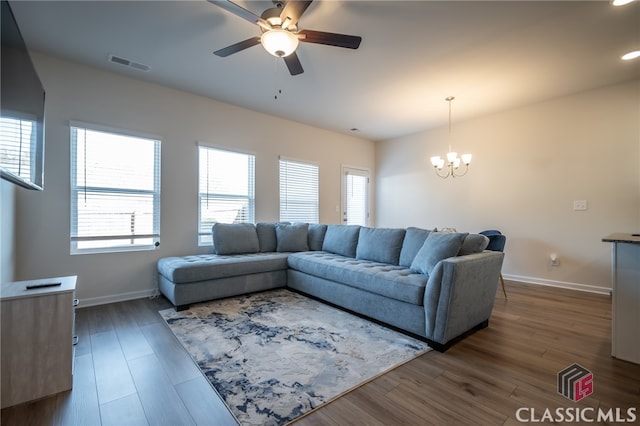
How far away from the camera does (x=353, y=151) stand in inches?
247

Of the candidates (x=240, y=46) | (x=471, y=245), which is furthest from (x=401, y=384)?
(x=240, y=46)

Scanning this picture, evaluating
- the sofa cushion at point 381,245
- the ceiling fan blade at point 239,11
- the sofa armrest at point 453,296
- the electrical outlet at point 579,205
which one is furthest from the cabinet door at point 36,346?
the electrical outlet at point 579,205

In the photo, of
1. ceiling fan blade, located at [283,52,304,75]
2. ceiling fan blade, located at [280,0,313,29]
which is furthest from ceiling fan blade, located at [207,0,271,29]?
ceiling fan blade, located at [283,52,304,75]

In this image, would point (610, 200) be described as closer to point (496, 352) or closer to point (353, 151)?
point (496, 352)

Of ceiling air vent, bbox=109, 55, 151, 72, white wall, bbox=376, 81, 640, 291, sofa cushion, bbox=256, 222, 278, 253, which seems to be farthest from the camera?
sofa cushion, bbox=256, 222, 278, 253

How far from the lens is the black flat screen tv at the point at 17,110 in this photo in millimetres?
1427

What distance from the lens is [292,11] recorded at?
1.94 m

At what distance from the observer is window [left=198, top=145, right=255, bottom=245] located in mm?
4148

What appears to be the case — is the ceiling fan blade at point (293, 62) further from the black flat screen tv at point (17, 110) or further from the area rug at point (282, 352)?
the area rug at point (282, 352)

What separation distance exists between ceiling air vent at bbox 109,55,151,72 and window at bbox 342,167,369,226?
393cm

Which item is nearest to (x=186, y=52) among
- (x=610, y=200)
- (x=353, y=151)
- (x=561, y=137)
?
(x=353, y=151)

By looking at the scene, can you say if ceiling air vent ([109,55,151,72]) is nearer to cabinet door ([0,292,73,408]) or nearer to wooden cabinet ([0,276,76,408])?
wooden cabinet ([0,276,76,408])

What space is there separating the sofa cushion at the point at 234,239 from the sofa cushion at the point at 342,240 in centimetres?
108

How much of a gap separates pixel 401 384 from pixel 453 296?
795 millimetres
